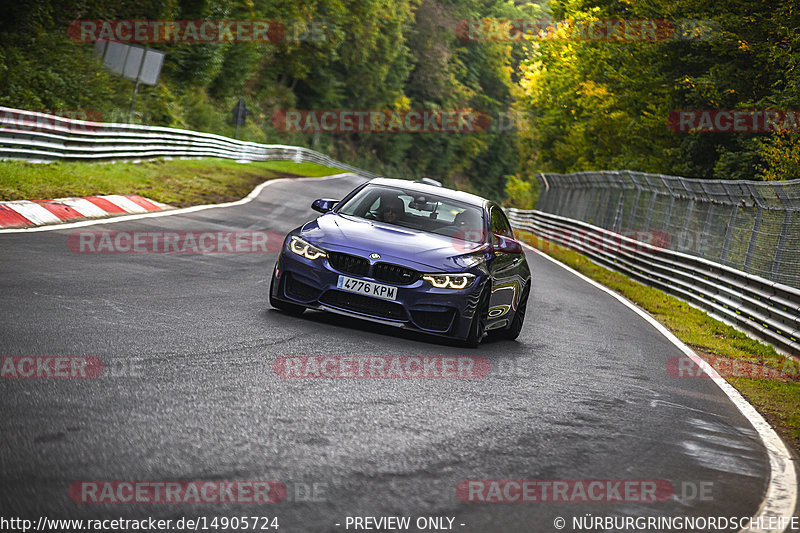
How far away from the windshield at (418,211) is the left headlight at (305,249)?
39.0 inches

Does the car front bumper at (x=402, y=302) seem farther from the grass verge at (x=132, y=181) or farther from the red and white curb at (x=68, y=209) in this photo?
the grass verge at (x=132, y=181)

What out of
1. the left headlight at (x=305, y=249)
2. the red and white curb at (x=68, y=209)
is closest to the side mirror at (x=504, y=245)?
the left headlight at (x=305, y=249)

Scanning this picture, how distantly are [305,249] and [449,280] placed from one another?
1313 millimetres

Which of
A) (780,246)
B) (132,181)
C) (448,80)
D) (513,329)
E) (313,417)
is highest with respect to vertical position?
(448,80)

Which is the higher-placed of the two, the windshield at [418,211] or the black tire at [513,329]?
the windshield at [418,211]

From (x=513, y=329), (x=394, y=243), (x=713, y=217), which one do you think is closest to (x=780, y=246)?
(x=713, y=217)

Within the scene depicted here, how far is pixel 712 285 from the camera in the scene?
16.3m

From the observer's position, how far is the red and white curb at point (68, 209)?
13383mm

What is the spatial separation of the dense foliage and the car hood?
17.5 m

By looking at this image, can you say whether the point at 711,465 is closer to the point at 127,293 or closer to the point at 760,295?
the point at 127,293

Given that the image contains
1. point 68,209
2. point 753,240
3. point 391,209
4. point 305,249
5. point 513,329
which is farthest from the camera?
point 753,240

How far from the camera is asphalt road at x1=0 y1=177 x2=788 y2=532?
4418mm

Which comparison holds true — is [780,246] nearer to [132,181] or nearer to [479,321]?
[479,321]

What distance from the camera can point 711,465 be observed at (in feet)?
20.0
